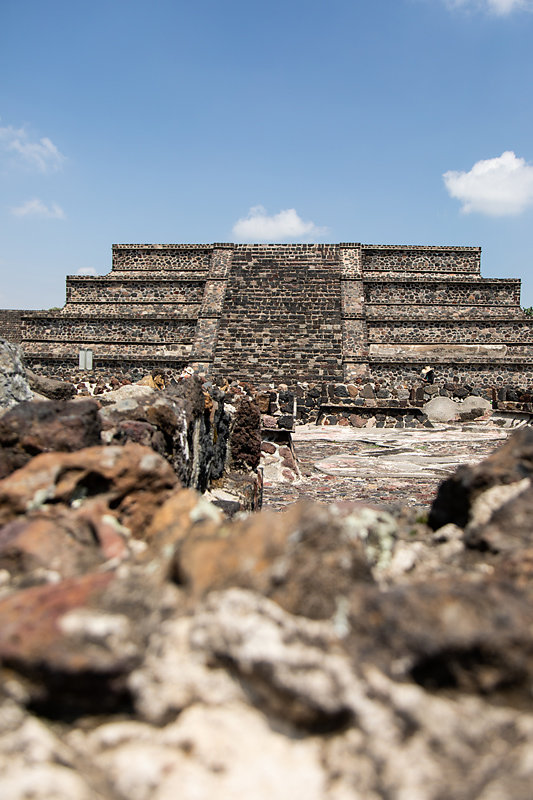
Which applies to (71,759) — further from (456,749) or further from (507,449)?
(507,449)

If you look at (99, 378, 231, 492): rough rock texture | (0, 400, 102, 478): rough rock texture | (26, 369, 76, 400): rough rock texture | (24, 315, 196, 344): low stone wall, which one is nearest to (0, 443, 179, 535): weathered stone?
(0, 400, 102, 478): rough rock texture

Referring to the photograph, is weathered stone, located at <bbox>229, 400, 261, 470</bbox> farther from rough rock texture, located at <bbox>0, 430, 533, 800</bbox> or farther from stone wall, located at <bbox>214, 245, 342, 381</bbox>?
stone wall, located at <bbox>214, 245, 342, 381</bbox>

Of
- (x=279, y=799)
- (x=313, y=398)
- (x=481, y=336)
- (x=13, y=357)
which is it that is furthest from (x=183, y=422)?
(x=481, y=336)

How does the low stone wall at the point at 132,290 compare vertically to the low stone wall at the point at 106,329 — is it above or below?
above

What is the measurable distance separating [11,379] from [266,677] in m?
2.97

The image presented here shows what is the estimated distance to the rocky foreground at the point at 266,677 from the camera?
3.71 feet

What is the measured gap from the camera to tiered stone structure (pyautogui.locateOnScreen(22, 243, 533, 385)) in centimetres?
1806

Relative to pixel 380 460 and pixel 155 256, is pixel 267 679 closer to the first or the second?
pixel 380 460

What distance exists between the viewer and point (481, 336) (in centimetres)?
1927

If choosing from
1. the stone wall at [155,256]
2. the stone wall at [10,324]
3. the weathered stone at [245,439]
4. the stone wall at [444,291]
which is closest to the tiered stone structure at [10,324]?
the stone wall at [10,324]

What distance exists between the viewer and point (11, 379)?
362cm

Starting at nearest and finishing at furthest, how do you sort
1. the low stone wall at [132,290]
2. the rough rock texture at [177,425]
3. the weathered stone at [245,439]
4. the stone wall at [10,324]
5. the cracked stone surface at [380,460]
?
the rough rock texture at [177,425] < the weathered stone at [245,439] < the cracked stone surface at [380,460] < the low stone wall at [132,290] < the stone wall at [10,324]

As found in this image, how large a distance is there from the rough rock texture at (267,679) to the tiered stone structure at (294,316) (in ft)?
52.3

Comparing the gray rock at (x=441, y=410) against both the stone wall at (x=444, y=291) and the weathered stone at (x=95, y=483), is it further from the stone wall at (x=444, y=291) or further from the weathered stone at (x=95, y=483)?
the weathered stone at (x=95, y=483)
